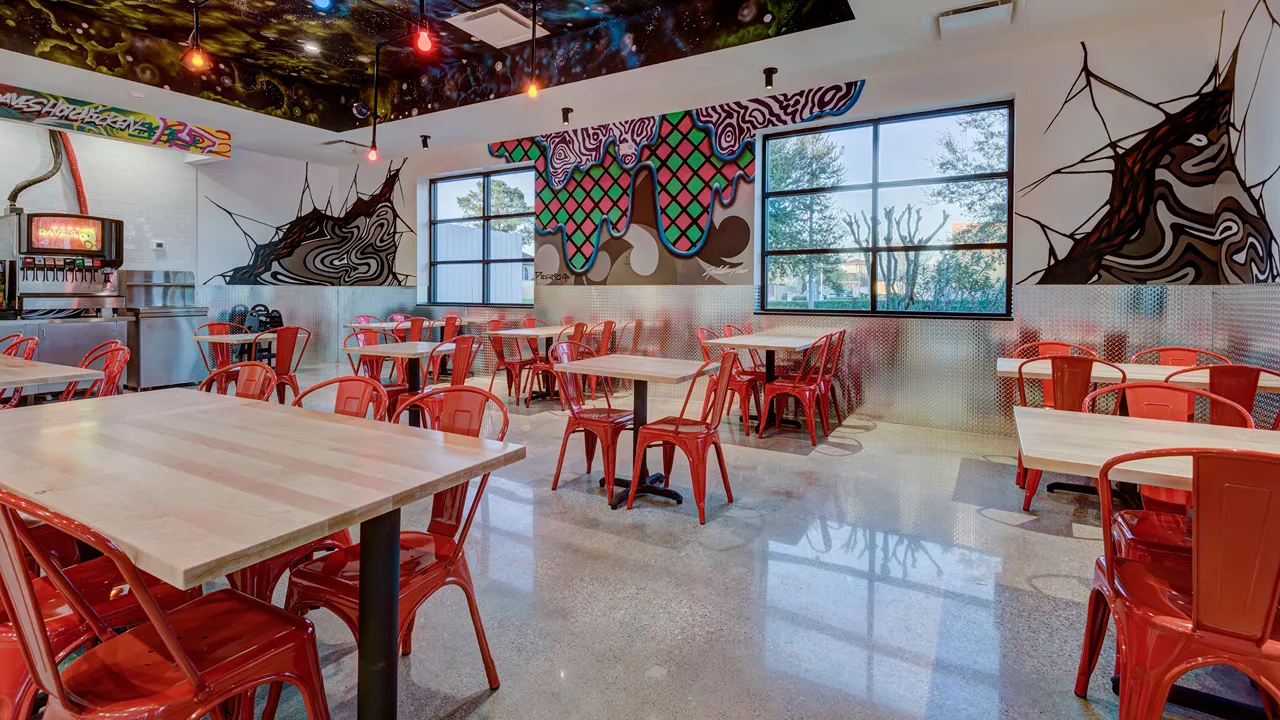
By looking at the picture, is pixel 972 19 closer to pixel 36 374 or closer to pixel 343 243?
pixel 36 374

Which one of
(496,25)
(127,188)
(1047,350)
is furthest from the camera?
(127,188)

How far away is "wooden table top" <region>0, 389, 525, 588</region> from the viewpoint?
47.8 inches

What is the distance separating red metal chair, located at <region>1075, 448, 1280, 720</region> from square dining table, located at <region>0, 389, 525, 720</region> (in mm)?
1707

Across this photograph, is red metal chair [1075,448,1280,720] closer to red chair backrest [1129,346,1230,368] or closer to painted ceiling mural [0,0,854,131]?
red chair backrest [1129,346,1230,368]

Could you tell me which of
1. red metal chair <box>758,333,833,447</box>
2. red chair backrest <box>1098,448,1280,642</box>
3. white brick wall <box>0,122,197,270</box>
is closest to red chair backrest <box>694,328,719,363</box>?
red metal chair <box>758,333,833,447</box>

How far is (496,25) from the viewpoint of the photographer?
6.00 metres

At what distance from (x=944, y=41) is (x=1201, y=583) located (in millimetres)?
5223

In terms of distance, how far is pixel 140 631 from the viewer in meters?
1.50

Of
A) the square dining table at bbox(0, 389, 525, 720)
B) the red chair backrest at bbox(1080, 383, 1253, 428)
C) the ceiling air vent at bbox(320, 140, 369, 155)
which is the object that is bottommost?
the square dining table at bbox(0, 389, 525, 720)

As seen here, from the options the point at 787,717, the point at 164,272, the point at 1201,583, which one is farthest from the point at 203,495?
the point at 164,272

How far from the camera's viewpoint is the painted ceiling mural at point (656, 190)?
284 inches

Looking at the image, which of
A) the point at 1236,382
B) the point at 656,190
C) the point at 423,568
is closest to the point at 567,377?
the point at 423,568

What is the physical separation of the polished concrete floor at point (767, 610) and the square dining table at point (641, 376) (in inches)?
7.0

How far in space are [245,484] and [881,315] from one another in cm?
609
